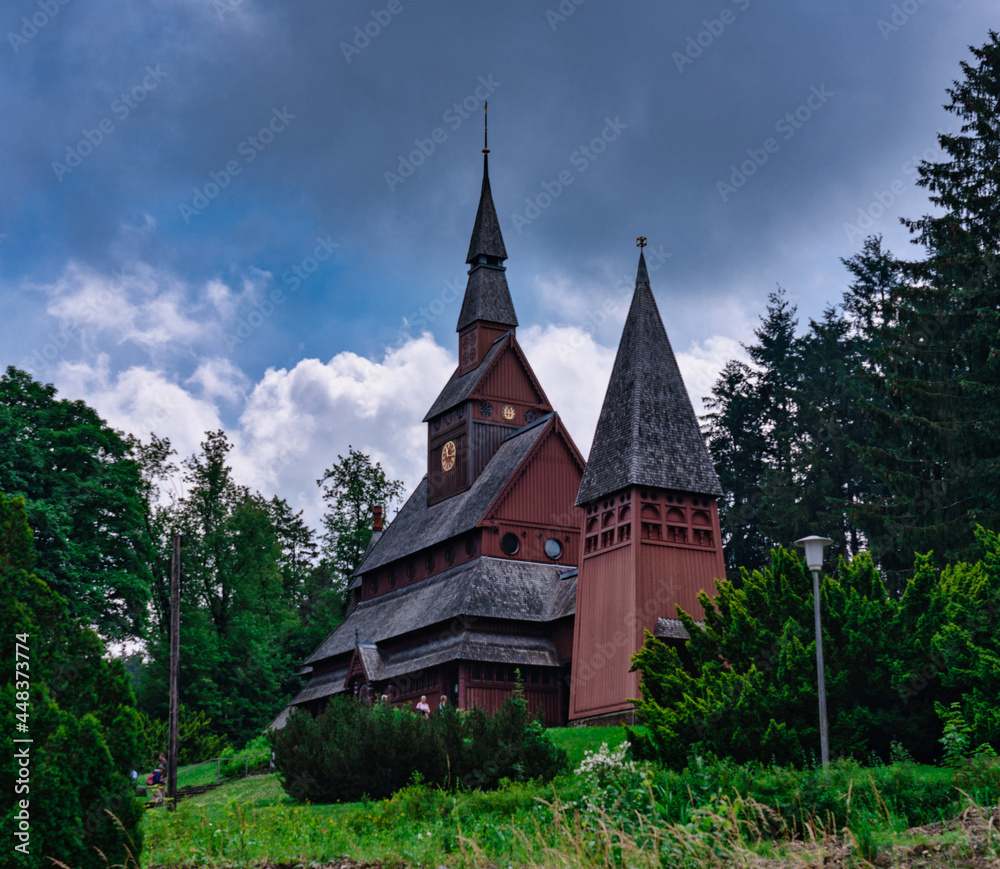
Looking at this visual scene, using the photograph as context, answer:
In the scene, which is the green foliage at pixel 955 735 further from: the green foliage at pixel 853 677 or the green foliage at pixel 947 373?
the green foliage at pixel 947 373

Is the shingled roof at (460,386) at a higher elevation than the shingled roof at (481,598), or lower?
higher

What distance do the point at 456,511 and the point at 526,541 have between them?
381 centimetres

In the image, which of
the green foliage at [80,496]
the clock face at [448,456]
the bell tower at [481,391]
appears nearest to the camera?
the green foliage at [80,496]

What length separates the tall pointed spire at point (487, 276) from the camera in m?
47.7

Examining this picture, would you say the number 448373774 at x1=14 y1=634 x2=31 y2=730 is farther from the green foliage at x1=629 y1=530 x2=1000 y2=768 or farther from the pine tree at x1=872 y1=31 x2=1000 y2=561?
the pine tree at x1=872 y1=31 x2=1000 y2=561

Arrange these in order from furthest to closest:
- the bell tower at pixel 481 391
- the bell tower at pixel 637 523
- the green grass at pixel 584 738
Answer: the bell tower at pixel 481 391
the bell tower at pixel 637 523
the green grass at pixel 584 738

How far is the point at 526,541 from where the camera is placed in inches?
1585

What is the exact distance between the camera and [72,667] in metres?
12.7

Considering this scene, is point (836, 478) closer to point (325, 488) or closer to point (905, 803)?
point (325, 488)

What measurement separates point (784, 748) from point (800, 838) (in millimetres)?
5530

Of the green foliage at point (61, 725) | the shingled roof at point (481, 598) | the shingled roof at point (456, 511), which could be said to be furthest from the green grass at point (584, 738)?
the green foliage at point (61, 725)

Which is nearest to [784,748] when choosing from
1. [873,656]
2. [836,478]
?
[873,656]

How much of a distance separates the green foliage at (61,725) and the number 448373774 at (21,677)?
0.01 metres

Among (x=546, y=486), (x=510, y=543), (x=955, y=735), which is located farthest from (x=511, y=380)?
(x=955, y=735)
